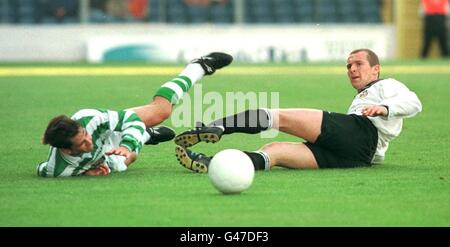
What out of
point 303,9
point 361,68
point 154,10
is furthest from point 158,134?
point 303,9

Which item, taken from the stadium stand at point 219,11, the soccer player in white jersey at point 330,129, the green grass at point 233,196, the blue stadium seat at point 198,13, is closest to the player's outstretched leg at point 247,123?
the soccer player in white jersey at point 330,129

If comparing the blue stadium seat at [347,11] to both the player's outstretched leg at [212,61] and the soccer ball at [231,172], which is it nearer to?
the player's outstretched leg at [212,61]

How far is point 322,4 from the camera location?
33.8m

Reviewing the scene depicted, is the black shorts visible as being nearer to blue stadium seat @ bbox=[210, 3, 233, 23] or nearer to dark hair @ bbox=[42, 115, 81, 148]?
dark hair @ bbox=[42, 115, 81, 148]

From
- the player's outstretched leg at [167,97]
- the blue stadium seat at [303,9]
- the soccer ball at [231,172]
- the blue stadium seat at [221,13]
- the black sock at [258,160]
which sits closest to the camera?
the soccer ball at [231,172]

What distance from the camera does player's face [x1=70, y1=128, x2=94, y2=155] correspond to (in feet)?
33.2

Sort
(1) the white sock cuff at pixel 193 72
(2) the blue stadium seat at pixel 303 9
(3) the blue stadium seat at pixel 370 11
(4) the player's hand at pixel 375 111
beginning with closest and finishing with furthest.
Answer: (4) the player's hand at pixel 375 111, (1) the white sock cuff at pixel 193 72, (2) the blue stadium seat at pixel 303 9, (3) the blue stadium seat at pixel 370 11

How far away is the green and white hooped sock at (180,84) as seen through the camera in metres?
11.4

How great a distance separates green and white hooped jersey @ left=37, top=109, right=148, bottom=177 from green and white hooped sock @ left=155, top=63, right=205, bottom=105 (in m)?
0.60

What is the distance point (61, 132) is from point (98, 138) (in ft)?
2.09

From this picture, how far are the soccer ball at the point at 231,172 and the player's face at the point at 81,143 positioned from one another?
121 cm
